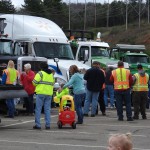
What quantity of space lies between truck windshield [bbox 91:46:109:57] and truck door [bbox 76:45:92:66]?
0.70 meters

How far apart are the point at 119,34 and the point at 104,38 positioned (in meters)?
2.56

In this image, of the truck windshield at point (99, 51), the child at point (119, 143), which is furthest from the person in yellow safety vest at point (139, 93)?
the child at point (119, 143)

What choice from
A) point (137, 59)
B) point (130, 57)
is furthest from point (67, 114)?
point (137, 59)

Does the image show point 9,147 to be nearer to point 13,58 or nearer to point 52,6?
point 13,58

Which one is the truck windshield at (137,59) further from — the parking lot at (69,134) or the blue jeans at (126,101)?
the blue jeans at (126,101)

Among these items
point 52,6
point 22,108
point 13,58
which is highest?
point 52,6

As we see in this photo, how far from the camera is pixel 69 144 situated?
1217cm

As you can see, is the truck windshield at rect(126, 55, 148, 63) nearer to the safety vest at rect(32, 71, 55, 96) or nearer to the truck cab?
the truck cab

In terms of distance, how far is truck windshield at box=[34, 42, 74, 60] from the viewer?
23.0m

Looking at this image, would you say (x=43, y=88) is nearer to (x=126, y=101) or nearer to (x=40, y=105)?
(x=40, y=105)

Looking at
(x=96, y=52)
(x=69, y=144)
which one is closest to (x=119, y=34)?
(x=96, y=52)

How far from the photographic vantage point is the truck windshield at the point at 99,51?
95.6 ft

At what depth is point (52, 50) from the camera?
2352 cm

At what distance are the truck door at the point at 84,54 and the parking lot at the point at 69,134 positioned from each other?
28.5ft
